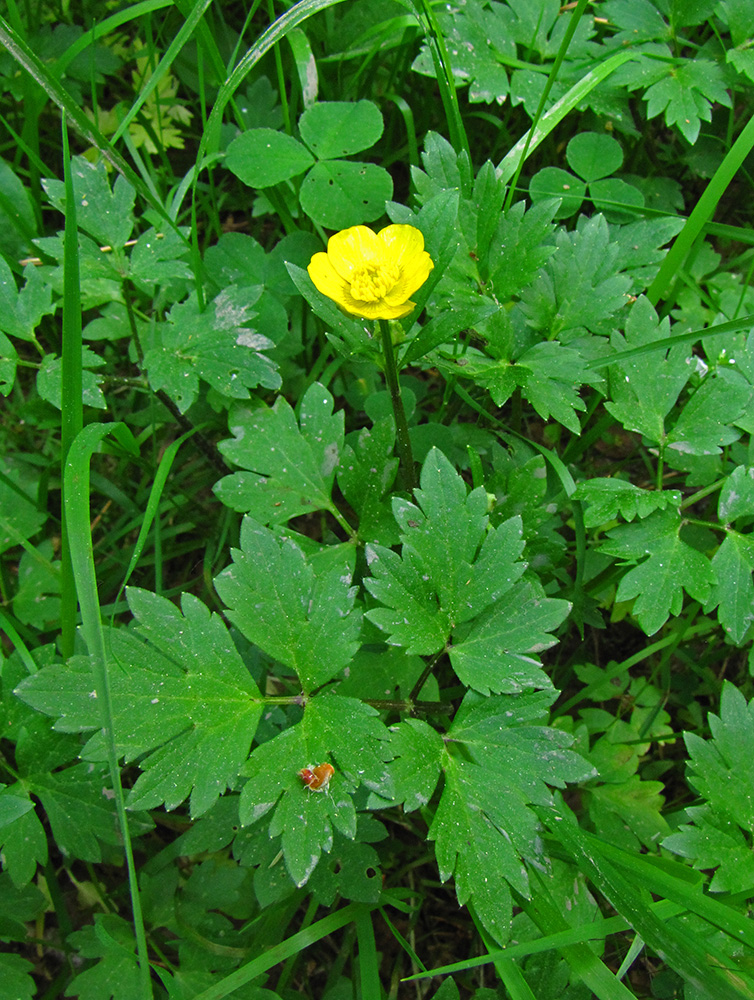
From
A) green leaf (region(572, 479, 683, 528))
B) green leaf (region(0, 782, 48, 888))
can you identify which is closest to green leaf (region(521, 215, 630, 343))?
green leaf (region(572, 479, 683, 528))

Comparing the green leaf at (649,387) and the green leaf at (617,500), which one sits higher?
the green leaf at (649,387)

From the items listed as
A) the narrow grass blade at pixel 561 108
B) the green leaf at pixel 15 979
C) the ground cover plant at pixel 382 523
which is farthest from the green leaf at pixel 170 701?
the narrow grass blade at pixel 561 108

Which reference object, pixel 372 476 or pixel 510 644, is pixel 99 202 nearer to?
pixel 372 476

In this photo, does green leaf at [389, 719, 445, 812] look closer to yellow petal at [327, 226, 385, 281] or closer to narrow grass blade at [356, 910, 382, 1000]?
narrow grass blade at [356, 910, 382, 1000]

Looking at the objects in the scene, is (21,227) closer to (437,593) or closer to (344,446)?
(344,446)

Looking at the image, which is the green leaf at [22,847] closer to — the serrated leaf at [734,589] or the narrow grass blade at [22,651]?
the narrow grass blade at [22,651]

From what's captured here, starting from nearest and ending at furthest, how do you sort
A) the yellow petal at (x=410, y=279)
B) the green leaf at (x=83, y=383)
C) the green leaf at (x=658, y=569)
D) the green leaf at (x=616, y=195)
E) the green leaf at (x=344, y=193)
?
the yellow petal at (x=410, y=279) < the green leaf at (x=658, y=569) < the green leaf at (x=83, y=383) < the green leaf at (x=344, y=193) < the green leaf at (x=616, y=195)

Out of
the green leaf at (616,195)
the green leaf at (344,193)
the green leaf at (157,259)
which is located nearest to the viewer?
the green leaf at (157,259)
